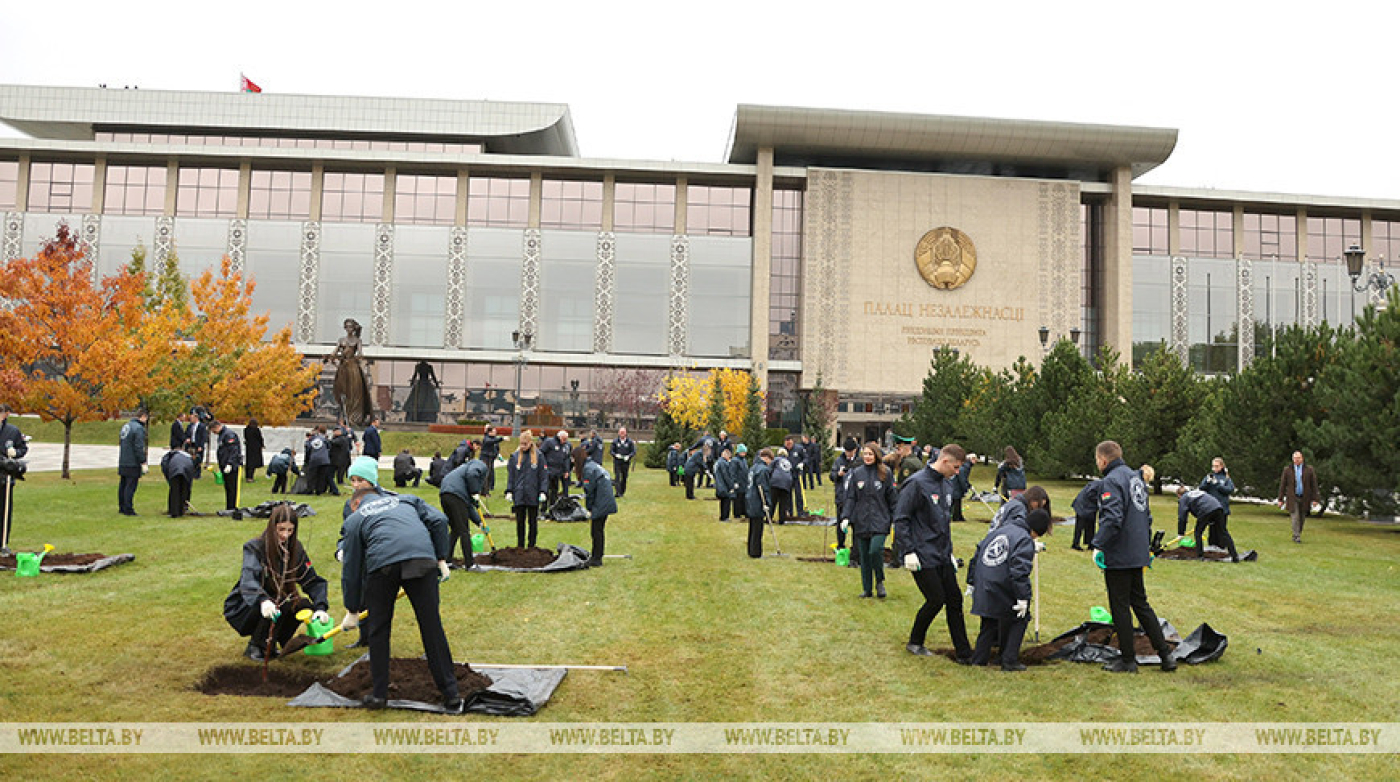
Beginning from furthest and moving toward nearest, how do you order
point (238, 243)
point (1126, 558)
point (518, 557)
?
point (238, 243), point (518, 557), point (1126, 558)

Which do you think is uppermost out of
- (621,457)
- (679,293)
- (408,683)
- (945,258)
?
(945,258)

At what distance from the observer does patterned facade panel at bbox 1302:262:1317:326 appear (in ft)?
217

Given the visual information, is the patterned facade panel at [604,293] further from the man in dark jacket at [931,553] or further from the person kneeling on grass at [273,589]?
the person kneeling on grass at [273,589]

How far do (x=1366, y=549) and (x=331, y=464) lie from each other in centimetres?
2338

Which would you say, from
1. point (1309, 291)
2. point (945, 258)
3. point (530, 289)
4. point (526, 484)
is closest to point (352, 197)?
point (530, 289)

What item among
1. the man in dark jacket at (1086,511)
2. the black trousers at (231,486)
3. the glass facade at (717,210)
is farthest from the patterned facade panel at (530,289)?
the man in dark jacket at (1086,511)

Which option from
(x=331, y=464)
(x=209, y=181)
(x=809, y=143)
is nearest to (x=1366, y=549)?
(x=331, y=464)

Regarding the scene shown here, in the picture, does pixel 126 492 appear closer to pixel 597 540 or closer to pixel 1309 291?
pixel 597 540

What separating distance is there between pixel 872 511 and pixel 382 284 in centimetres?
5795

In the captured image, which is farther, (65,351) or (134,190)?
(134,190)

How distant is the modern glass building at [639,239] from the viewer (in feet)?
206

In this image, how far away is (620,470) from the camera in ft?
86.0

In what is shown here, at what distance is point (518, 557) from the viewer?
13.1m

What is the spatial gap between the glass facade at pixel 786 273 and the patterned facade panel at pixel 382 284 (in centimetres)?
2721
